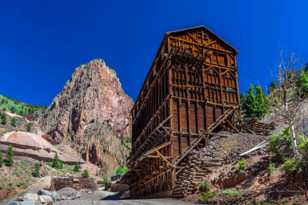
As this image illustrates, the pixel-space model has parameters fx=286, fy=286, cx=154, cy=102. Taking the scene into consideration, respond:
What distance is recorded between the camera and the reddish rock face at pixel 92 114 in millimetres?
119031

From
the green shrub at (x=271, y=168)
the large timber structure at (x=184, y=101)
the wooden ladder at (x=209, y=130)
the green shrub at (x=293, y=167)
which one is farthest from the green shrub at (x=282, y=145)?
the wooden ladder at (x=209, y=130)

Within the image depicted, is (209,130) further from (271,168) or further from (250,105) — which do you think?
(250,105)

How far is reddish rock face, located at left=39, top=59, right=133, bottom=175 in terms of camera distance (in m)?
119

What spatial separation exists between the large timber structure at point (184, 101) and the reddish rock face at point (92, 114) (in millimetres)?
86352

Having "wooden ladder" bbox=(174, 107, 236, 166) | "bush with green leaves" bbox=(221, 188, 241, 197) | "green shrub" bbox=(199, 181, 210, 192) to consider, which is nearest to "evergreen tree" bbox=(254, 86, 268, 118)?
"wooden ladder" bbox=(174, 107, 236, 166)

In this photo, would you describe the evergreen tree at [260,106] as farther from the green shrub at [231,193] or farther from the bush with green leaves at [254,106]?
the green shrub at [231,193]

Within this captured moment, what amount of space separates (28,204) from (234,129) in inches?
748

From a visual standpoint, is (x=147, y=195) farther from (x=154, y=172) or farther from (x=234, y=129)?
(x=234, y=129)

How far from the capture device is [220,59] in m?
31.1

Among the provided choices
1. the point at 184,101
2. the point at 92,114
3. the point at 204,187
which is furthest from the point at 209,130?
the point at 92,114

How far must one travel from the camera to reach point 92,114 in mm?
131125

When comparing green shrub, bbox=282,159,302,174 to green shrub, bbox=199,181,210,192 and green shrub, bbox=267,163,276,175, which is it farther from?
green shrub, bbox=199,181,210,192

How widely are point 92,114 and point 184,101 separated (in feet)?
356

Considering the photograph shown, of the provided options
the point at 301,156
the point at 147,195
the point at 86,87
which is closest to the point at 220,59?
the point at 147,195
